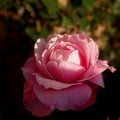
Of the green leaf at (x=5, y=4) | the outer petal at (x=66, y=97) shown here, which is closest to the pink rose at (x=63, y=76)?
the outer petal at (x=66, y=97)

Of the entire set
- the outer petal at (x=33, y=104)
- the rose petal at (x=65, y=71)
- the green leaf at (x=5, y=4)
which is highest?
the green leaf at (x=5, y=4)

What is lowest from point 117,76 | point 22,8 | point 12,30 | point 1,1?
point 12,30

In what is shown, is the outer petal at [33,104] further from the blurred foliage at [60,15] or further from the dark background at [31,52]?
the blurred foliage at [60,15]

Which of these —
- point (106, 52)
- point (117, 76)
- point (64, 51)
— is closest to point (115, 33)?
point (106, 52)

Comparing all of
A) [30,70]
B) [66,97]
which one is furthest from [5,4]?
[66,97]

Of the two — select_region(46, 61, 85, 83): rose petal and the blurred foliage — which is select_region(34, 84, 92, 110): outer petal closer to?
select_region(46, 61, 85, 83): rose petal

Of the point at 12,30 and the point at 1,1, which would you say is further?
the point at 12,30

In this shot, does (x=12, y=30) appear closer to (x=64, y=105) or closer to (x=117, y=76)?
(x=117, y=76)

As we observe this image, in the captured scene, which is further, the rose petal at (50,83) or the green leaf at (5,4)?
the green leaf at (5,4)
